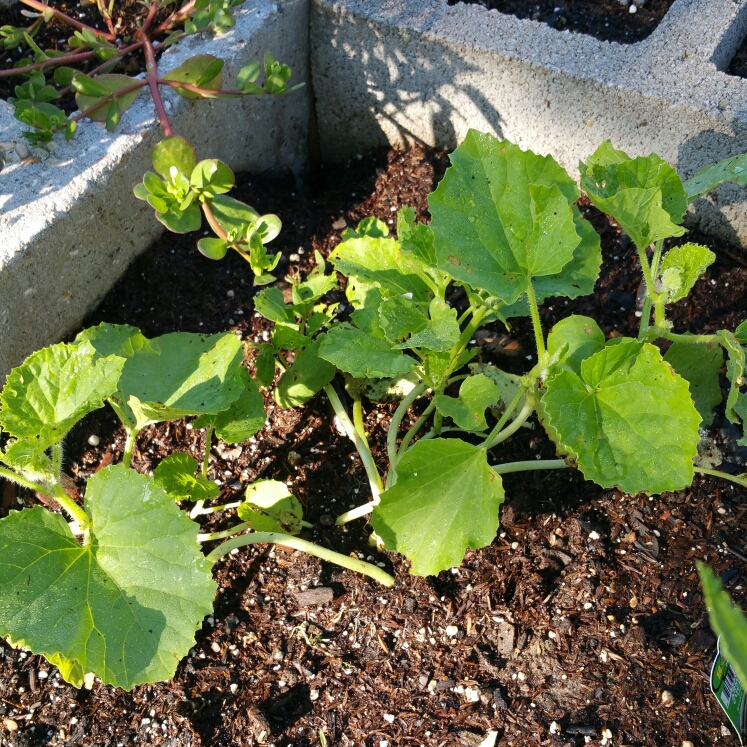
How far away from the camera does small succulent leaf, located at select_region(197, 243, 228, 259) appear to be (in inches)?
68.8

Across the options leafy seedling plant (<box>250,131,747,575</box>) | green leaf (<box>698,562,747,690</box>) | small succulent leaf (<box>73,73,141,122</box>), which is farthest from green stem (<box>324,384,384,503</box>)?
green leaf (<box>698,562,747,690</box>)

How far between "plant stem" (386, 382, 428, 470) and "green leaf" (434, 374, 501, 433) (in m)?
0.18

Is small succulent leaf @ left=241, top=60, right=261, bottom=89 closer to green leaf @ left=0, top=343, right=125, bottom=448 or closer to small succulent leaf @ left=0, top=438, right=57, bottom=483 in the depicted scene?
green leaf @ left=0, top=343, right=125, bottom=448

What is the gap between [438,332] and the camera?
142 centimetres

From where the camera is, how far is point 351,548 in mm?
1655

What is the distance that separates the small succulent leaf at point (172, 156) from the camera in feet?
5.60

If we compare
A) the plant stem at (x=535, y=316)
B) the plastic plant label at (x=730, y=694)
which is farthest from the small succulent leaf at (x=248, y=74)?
the plastic plant label at (x=730, y=694)

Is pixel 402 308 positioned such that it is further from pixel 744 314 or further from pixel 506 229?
pixel 744 314

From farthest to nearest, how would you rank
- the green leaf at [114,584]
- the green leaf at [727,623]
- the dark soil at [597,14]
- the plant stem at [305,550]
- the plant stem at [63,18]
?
the dark soil at [597,14] → the plant stem at [63,18] → the plant stem at [305,550] → the green leaf at [114,584] → the green leaf at [727,623]

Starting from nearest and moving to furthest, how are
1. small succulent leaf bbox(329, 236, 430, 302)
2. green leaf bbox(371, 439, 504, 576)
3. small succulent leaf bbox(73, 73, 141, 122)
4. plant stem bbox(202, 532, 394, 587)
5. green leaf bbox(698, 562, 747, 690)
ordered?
1. green leaf bbox(698, 562, 747, 690)
2. green leaf bbox(371, 439, 504, 576)
3. plant stem bbox(202, 532, 394, 587)
4. small succulent leaf bbox(329, 236, 430, 302)
5. small succulent leaf bbox(73, 73, 141, 122)

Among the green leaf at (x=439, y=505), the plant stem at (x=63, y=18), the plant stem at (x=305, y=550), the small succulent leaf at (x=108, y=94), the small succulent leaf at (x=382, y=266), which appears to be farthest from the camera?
the plant stem at (x=63, y=18)

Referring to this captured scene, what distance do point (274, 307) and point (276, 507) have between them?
43cm

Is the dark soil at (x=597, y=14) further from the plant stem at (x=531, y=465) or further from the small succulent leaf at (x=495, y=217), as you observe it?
the plant stem at (x=531, y=465)

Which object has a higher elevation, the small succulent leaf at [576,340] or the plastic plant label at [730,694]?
the small succulent leaf at [576,340]
